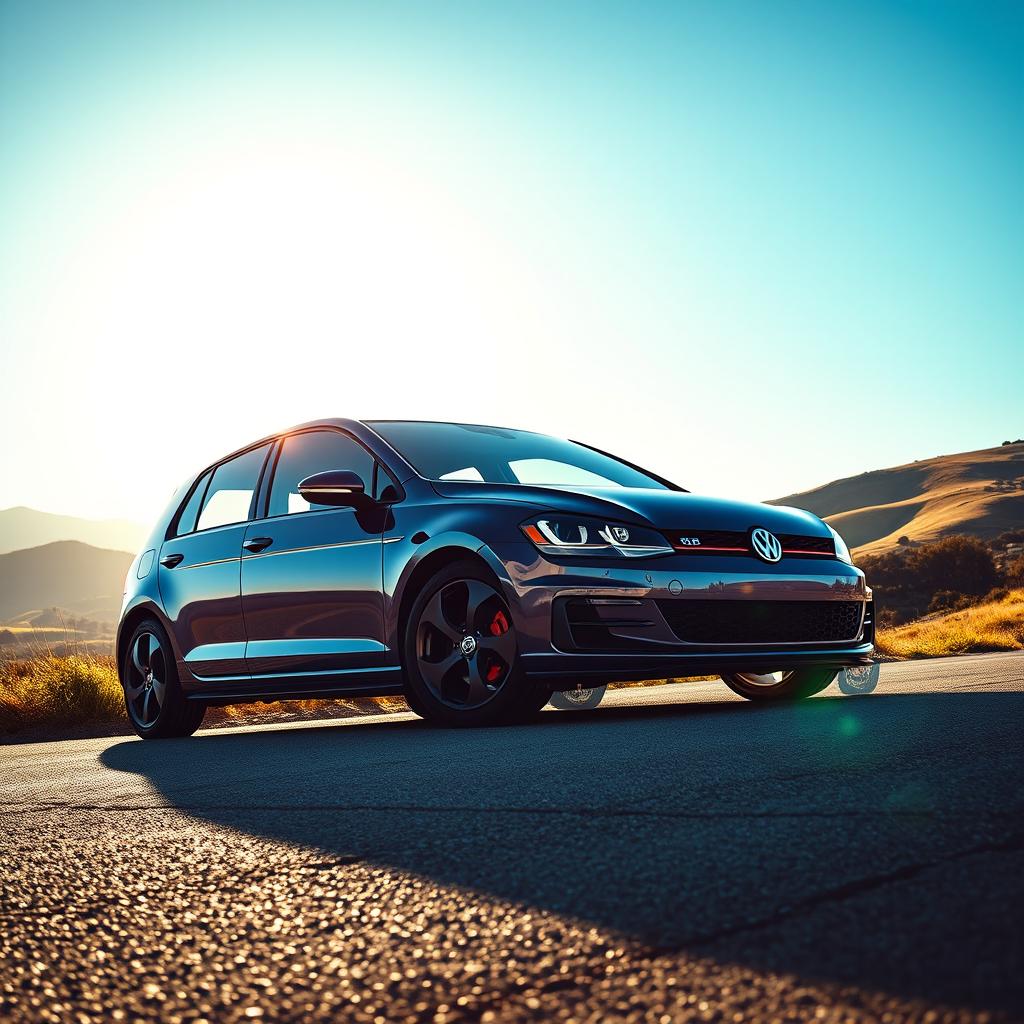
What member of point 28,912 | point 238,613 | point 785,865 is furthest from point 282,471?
point 785,865

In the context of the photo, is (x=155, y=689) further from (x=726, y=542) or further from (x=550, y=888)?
(x=550, y=888)

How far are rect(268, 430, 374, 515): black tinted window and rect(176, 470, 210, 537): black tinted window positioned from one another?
97cm

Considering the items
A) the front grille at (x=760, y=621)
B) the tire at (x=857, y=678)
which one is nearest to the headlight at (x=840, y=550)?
the front grille at (x=760, y=621)

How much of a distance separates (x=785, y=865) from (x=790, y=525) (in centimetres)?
412

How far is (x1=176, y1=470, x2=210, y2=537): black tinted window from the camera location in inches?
317

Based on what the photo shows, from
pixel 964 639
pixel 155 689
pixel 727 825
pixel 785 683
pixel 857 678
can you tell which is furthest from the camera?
pixel 964 639

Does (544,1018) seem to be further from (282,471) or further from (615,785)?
(282,471)

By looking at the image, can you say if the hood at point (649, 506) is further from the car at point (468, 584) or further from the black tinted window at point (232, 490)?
the black tinted window at point (232, 490)

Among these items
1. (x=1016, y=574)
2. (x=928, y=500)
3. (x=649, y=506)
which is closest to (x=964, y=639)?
(x=649, y=506)

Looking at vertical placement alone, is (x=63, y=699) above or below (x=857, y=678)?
above

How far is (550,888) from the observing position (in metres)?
2.24

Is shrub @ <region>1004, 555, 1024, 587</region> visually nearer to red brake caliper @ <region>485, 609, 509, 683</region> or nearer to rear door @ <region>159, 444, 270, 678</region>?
rear door @ <region>159, 444, 270, 678</region>

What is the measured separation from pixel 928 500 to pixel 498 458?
4603 inches

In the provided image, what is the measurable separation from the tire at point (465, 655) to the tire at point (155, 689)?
225 centimetres
